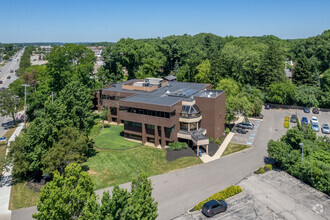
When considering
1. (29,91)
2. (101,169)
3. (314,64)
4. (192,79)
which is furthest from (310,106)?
(29,91)

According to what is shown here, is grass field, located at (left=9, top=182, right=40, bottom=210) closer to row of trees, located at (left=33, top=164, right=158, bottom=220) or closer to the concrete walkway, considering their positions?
the concrete walkway

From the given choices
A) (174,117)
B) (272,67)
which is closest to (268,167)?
(174,117)

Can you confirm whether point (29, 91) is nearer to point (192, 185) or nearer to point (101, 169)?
point (101, 169)

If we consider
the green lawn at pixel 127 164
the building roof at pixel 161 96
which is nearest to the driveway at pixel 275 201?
the green lawn at pixel 127 164

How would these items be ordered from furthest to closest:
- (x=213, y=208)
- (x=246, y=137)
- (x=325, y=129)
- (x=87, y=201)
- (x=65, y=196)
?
(x=325, y=129), (x=246, y=137), (x=213, y=208), (x=65, y=196), (x=87, y=201)

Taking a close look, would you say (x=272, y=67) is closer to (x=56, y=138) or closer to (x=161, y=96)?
(x=161, y=96)

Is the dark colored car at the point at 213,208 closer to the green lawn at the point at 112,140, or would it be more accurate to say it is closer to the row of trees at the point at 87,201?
the row of trees at the point at 87,201

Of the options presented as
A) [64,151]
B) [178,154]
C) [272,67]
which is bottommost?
[178,154]

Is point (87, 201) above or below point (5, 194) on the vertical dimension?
above
